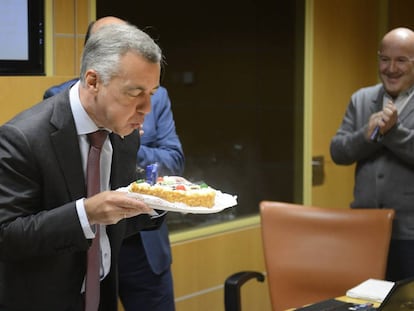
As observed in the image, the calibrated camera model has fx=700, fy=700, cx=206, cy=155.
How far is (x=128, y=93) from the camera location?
1.78m

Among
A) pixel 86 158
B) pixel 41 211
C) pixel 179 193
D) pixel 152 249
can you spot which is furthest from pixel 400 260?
pixel 41 211

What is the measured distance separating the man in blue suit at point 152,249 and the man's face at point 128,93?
871 mm

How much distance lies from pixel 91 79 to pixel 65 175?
0.26m

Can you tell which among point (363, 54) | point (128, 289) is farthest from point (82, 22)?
point (363, 54)

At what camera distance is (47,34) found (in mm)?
2975

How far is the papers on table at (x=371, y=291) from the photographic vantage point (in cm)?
231

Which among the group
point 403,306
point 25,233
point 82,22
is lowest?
point 403,306

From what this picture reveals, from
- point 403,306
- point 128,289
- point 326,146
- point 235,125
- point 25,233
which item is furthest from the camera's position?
point 326,146

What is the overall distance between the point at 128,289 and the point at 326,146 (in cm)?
211

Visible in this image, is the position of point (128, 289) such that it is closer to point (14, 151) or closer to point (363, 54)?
point (14, 151)

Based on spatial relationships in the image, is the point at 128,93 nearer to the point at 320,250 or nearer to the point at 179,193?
the point at 179,193

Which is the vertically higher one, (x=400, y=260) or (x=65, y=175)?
(x=65, y=175)

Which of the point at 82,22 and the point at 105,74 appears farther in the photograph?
the point at 82,22

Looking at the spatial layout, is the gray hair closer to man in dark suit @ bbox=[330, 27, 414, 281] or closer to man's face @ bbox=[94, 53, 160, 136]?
man's face @ bbox=[94, 53, 160, 136]
